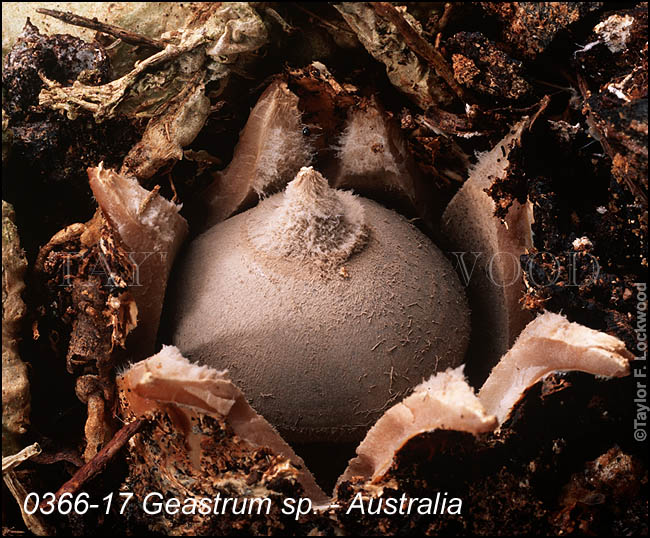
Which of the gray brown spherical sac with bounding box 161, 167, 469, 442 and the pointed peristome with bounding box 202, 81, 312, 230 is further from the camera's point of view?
the pointed peristome with bounding box 202, 81, 312, 230

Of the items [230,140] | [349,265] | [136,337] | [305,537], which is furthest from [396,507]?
[230,140]

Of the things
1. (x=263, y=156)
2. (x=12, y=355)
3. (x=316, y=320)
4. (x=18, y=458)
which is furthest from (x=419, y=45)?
(x=18, y=458)

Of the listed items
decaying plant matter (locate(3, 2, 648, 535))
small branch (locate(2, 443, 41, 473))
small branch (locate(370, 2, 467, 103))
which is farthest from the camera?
small branch (locate(370, 2, 467, 103))

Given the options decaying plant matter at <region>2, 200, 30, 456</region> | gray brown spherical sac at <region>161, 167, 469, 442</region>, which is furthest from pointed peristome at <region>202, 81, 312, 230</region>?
decaying plant matter at <region>2, 200, 30, 456</region>

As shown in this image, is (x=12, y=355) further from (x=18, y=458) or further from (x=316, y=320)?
(x=316, y=320)

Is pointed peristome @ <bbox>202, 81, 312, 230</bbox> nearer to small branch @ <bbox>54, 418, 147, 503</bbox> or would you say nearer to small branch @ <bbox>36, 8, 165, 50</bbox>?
small branch @ <bbox>36, 8, 165, 50</bbox>

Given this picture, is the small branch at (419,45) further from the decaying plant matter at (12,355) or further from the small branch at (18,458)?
the small branch at (18,458)

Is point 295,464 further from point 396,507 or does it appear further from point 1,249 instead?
point 1,249

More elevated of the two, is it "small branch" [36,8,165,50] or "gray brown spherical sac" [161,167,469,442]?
"small branch" [36,8,165,50]
